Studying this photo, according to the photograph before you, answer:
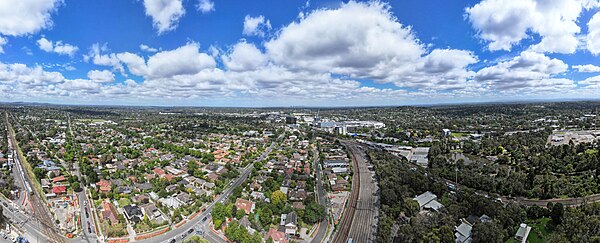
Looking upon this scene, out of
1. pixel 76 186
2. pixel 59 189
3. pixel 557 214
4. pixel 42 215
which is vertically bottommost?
pixel 42 215

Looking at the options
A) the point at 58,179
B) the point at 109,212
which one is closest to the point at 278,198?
the point at 109,212

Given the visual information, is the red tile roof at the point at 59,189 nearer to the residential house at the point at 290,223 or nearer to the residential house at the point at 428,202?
the residential house at the point at 290,223

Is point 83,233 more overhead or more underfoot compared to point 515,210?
more underfoot

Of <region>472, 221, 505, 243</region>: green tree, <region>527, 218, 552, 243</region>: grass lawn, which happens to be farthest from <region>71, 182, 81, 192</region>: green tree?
<region>527, 218, 552, 243</region>: grass lawn

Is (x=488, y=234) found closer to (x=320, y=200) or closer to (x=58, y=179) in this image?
(x=320, y=200)

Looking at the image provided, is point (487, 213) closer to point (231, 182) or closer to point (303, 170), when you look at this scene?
point (303, 170)

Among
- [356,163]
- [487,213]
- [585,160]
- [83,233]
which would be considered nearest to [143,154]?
[83,233]

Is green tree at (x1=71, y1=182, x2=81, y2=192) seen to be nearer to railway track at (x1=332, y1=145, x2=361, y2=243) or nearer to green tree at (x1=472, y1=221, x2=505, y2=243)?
railway track at (x1=332, y1=145, x2=361, y2=243)

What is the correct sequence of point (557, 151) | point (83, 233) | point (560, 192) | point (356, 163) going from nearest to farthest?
point (83, 233)
point (560, 192)
point (557, 151)
point (356, 163)
